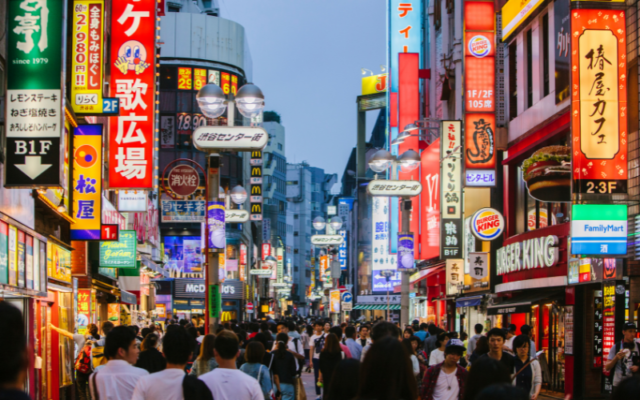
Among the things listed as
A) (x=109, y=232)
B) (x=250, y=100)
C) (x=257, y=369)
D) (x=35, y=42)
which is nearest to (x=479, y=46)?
(x=109, y=232)

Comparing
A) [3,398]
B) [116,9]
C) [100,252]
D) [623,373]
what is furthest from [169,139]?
[3,398]

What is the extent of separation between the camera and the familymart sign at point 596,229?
16.0 meters

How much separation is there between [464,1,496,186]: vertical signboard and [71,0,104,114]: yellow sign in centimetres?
1201

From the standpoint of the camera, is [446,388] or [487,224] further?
[487,224]

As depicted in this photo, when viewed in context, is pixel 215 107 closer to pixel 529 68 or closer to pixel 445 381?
pixel 445 381

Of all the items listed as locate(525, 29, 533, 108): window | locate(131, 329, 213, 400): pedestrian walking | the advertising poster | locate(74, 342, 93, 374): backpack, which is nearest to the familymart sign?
locate(74, 342, 93, 374): backpack

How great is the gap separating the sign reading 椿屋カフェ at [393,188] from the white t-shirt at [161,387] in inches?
562

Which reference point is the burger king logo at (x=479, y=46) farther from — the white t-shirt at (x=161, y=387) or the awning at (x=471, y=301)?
the white t-shirt at (x=161, y=387)

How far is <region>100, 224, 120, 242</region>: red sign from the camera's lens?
20.4 m

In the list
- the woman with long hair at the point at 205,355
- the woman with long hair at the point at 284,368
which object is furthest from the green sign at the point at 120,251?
the woman with long hair at the point at 205,355

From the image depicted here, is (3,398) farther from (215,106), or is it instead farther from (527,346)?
(215,106)

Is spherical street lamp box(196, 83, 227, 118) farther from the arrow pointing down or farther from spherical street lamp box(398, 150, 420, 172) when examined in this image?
spherical street lamp box(398, 150, 420, 172)

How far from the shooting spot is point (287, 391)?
12.6 meters

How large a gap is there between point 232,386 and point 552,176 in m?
12.4
